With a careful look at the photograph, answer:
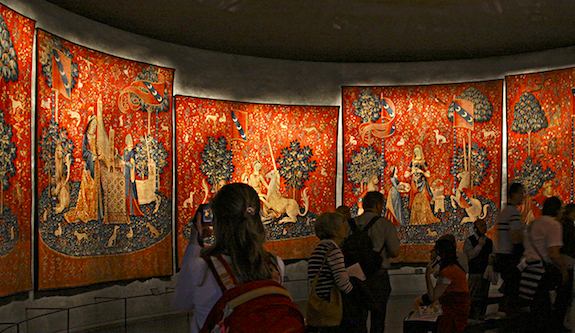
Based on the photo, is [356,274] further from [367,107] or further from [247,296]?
[367,107]

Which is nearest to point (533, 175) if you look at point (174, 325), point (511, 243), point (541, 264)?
point (511, 243)

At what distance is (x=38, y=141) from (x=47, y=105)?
611mm

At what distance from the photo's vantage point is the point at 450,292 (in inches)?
280

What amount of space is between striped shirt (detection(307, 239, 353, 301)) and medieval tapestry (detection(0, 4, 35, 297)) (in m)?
4.28

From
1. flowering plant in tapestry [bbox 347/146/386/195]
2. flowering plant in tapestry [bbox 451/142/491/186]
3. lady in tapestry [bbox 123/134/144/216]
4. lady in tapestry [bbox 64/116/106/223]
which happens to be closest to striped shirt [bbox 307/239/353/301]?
lady in tapestry [bbox 64/116/106/223]

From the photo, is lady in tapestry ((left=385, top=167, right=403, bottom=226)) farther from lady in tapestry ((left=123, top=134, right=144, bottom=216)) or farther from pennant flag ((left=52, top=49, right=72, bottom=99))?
pennant flag ((left=52, top=49, right=72, bottom=99))

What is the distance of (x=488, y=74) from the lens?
14750 mm

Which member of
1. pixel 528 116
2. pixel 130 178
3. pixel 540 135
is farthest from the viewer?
pixel 528 116

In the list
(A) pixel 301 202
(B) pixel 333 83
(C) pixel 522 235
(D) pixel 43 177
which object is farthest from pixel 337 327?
(B) pixel 333 83

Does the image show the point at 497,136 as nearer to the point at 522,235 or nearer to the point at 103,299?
the point at 522,235

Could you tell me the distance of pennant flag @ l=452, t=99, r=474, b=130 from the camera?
48.1 feet

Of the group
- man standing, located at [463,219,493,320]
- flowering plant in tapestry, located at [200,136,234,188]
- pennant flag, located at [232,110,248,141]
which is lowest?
man standing, located at [463,219,493,320]

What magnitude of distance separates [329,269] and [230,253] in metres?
3.03

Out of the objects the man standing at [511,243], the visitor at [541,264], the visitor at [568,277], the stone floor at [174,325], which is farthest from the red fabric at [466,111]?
the visitor at [541,264]
